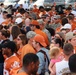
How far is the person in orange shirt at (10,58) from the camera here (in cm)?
577

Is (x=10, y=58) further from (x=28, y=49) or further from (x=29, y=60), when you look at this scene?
(x=29, y=60)

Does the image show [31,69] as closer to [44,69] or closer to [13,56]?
[13,56]

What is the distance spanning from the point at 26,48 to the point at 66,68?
135cm

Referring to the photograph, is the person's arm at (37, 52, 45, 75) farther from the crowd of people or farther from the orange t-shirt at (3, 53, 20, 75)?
the orange t-shirt at (3, 53, 20, 75)

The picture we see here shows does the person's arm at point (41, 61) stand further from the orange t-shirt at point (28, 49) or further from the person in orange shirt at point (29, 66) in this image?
the person in orange shirt at point (29, 66)

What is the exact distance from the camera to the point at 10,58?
589 cm

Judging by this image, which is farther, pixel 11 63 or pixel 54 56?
pixel 54 56

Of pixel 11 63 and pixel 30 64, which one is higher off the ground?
pixel 30 64

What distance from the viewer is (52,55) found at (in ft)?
20.7

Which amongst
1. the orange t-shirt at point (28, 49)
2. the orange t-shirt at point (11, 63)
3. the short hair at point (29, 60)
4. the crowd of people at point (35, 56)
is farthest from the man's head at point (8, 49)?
the short hair at point (29, 60)

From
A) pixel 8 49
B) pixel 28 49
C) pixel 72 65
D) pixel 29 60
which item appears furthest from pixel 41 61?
pixel 72 65

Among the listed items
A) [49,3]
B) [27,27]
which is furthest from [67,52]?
[49,3]

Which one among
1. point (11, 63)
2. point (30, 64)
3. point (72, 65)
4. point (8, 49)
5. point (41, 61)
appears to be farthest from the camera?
point (41, 61)

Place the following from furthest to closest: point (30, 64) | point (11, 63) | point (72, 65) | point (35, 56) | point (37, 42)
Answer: point (37, 42) → point (11, 63) → point (35, 56) → point (30, 64) → point (72, 65)
